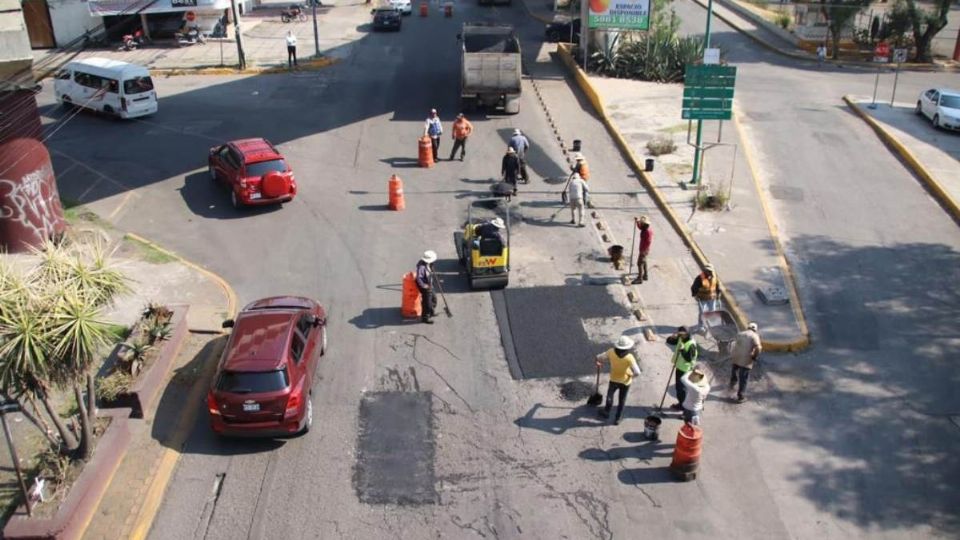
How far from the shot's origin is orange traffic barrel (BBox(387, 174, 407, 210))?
22.2 metres

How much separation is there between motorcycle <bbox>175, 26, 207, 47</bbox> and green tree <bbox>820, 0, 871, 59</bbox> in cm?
3195

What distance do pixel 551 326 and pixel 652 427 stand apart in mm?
3944

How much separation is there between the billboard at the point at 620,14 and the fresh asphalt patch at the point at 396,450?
2499 cm

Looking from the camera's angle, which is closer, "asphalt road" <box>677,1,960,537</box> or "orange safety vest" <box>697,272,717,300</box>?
"asphalt road" <box>677,1,960,537</box>

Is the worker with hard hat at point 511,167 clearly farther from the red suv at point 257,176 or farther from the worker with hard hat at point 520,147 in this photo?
the red suv at point 257,176

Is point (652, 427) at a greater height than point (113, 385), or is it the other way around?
point (113, 385)

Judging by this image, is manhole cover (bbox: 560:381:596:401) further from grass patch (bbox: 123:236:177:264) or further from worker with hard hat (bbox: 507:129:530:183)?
worker with hard hat (bbox: 507:129:530:183)

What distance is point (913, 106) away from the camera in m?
33.7

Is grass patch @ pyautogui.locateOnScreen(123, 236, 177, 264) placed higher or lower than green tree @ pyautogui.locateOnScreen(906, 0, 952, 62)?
lower

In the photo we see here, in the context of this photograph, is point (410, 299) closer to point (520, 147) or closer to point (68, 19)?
point (520, 147)

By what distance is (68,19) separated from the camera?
4291 centimetres

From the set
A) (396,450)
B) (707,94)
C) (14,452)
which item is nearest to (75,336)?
(14,452)

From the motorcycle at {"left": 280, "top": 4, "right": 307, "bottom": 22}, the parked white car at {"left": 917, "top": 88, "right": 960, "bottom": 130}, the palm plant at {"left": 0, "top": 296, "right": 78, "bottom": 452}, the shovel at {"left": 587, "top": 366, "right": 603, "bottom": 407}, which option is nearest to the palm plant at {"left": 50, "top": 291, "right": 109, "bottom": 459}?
the palm plant at {"left": 0, "top": 296, "right": 78, "bottom": 452}

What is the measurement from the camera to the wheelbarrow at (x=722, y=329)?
15.7 metres
